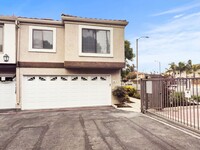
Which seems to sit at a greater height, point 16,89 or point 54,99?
point 16,89

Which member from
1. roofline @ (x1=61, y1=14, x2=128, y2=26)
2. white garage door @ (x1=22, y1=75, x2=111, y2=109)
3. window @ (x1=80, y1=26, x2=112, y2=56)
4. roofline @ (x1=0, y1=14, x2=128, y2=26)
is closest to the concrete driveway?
white garage door @ (x1=22, y1=75, x2=111, y2=109)

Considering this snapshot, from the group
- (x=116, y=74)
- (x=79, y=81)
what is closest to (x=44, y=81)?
(x=79, y=81)

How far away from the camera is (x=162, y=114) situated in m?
8.71

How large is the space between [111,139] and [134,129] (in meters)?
1.52

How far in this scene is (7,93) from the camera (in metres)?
11.1

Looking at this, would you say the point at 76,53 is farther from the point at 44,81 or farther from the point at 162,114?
the point at 162,114

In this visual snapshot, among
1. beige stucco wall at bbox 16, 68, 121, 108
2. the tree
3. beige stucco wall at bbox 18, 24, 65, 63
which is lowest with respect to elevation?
beige stucco wall at bbox 16, 68, 121, 108

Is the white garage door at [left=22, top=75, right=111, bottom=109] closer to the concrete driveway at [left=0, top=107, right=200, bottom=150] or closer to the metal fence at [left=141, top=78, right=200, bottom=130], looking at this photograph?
the concrete driveway at [left=0, top=107, right=200, bottom=150]

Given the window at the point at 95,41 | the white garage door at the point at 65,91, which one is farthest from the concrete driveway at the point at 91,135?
the window at the point at 95,41

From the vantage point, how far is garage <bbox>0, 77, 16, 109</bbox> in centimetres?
1109

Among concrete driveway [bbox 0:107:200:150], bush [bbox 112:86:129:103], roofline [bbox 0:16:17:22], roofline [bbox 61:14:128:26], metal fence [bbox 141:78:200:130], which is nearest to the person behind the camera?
concrete driveway [bbox 0:107:200:150]

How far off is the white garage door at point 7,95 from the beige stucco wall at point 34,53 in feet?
6.31

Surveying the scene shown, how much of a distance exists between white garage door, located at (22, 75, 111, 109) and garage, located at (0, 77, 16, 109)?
811mm

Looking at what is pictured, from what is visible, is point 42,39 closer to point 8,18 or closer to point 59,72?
point 8,18
